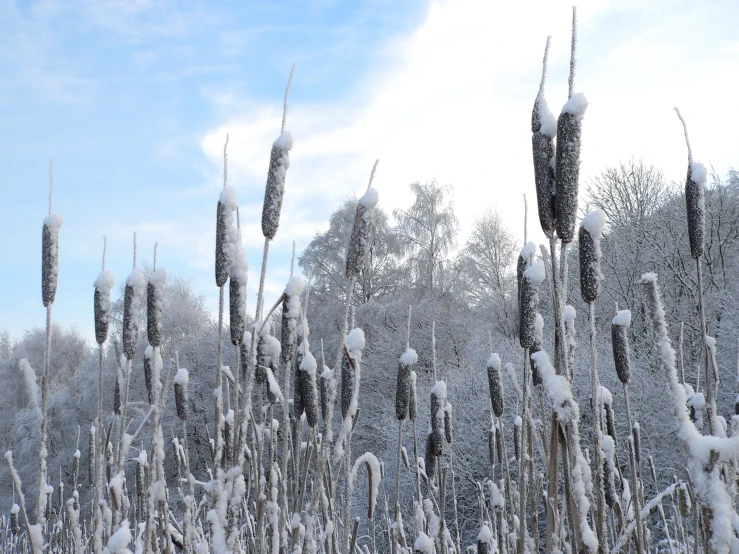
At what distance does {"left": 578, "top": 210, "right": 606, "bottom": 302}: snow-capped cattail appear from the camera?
3.21 feet

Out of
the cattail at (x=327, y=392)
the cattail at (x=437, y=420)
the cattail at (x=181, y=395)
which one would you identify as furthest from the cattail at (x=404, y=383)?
the cattail at (x=181, y=395)

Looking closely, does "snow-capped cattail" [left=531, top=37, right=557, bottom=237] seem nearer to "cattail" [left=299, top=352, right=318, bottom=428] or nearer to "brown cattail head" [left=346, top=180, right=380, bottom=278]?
"brown cattail head" [left=346, top=180, right=380, bottom=278]

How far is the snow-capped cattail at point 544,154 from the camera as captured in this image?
3.10ft

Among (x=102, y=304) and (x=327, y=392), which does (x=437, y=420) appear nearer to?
(x=327, y=392)

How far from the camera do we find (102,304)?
1.40 metres

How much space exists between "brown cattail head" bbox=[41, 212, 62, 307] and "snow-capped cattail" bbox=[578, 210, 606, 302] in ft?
3.84

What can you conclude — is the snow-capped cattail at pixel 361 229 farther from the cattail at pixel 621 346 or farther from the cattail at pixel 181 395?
the cattail at pixel 181 395

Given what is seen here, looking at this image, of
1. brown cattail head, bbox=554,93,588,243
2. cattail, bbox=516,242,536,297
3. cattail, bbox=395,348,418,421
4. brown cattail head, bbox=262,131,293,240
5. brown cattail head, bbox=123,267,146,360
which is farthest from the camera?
cattail, bbox=395,348,418,421

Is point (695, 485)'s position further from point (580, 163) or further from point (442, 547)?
point (442, 547)

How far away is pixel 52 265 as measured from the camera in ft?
4.66

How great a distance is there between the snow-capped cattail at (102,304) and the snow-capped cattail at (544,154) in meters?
0.98

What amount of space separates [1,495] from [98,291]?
858 inches

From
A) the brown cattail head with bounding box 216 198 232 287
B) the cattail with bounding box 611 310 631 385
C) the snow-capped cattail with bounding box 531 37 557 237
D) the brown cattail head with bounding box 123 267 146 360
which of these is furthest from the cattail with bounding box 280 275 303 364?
the cattail with bounding box 611 310 631 385

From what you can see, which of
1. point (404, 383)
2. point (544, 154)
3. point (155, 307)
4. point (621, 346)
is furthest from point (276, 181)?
point (621, 346)
